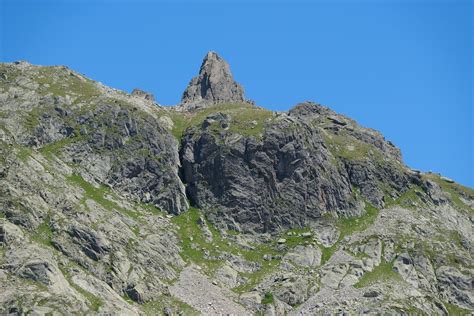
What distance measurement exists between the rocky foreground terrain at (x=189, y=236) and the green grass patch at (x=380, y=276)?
0.46 m

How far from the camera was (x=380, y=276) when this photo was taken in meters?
165

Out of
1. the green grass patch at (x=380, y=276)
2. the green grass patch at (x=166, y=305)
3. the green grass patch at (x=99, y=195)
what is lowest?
the green grass patch at (x=166, y=305)

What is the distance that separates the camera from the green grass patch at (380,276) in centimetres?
16225

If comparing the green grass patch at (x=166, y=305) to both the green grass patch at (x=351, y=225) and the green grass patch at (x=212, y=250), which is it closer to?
the green grass patch at (x=212, y=250)

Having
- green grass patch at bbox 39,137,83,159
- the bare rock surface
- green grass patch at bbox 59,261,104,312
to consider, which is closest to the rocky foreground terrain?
green grass patch at bbox 59,261,104,312

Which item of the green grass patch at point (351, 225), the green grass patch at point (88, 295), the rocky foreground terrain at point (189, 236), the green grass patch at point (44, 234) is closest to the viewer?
the green grass patch at point (88, 295)

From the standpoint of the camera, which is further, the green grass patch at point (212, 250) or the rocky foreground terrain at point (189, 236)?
the green grass patch at point (212, 250)

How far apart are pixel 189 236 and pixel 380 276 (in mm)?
48011

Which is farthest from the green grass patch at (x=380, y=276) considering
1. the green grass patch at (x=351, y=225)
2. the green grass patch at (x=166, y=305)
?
the green grass patch at (x=166, y=305)

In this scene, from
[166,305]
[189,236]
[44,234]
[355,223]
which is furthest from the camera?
[355,223]

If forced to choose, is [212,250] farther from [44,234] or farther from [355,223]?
[44,234]

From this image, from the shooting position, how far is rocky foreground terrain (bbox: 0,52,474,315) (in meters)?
139

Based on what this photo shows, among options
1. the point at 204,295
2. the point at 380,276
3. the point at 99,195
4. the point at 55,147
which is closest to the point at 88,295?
the point at 204,295

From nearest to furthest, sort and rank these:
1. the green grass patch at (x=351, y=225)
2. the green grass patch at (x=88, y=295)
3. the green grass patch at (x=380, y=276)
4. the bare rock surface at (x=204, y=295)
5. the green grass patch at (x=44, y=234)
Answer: the green grass patch at (x=88, y=295) → the green grass patch at (x=44, y=234) → the bare rock surface at (x=204, y=295) → the green grass patch at (x=380, y=276) → the green grass patch at (x=351, y=225)
